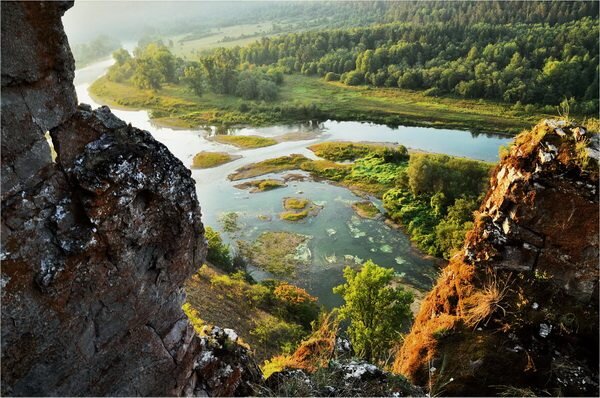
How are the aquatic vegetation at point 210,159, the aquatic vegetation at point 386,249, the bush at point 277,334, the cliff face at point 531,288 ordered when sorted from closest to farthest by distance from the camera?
the cliff face at point 531,288, the bush at point 277,334, the aquatic vegetation at point 386,249, the aquatic vegetation at point 210,159

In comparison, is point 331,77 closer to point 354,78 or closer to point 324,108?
point 354,78

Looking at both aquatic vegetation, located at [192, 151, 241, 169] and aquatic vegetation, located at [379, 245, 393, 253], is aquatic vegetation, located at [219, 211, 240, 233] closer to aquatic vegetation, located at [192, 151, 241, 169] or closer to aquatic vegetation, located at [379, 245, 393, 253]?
aquatic vegetation, located at [192, 151, 241, 169]

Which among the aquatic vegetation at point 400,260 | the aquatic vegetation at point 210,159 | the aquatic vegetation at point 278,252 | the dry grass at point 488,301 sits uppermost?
the dry grass at point 488,301

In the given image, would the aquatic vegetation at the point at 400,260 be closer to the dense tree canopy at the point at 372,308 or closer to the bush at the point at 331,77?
the dense tree canopy at the point at 372,308

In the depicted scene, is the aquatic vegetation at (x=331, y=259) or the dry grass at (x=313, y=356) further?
the aquatic vegetation at (x=331, y=259)

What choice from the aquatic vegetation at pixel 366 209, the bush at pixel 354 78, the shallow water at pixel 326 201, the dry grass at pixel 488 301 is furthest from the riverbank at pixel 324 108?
the dry grass at pixel 488 301

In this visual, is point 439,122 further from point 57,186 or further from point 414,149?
point 57,186

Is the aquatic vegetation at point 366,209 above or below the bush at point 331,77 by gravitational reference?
below

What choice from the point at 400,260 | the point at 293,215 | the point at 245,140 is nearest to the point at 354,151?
the point at 245,140
